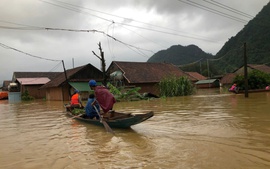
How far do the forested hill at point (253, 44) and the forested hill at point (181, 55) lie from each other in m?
20.4

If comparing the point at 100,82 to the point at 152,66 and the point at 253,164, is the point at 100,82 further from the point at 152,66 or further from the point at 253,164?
the point at 253,164

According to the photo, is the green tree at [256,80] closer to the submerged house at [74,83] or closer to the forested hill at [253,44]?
the submerged house at [74,83]

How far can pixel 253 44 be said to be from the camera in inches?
1965

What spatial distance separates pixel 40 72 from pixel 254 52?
42196 mm

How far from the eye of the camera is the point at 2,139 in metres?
7.98

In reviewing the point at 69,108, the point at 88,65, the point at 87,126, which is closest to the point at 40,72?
the point at 88,65

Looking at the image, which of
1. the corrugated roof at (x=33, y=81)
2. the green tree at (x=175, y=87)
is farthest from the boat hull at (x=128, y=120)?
the corrugated roof at (x=33, y=81)

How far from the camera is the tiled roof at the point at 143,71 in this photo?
2905cm

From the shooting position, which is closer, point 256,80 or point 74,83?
point 256,80

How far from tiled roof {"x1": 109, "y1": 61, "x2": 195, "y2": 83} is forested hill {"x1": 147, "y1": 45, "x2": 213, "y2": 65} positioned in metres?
44.4

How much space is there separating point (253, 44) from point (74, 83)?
3770cm

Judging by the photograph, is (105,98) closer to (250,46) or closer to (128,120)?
(128,120)

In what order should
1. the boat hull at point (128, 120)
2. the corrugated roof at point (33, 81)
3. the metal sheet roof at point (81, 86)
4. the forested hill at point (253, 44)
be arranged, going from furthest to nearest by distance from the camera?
the forested hill at point (253, 44)
the corrugated roof at point (33, 81)
the metal sheet roof at point (81, 86)
the boat hull at point (128, 120)

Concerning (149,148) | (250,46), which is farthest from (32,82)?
(250,46)
